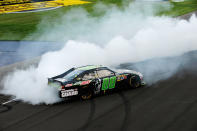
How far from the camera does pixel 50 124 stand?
855 cm

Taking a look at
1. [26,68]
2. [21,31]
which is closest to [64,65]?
[26,68]

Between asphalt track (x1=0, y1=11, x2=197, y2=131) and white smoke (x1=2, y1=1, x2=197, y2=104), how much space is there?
826 mm

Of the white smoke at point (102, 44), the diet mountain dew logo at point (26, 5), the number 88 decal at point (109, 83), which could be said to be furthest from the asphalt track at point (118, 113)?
the diet mountain dew logo at point (26, 5)

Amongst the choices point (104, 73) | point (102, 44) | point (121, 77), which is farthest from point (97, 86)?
point (102, 44)

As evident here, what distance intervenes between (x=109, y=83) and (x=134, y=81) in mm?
1269

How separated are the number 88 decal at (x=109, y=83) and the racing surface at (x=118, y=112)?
13.7 inches

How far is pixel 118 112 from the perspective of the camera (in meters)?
9.27

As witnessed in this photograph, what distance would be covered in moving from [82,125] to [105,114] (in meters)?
1.07

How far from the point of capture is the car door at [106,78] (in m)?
10.8

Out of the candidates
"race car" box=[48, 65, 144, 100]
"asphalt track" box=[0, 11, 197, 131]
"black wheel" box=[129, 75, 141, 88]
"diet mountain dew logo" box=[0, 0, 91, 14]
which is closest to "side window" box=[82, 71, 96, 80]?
"race car" box=[48, 65, 144, 100]

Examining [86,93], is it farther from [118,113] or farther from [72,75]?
[118,113]

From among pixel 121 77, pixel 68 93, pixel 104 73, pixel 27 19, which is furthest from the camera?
pixel 27 19

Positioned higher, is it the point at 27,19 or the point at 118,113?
the point at 27,19

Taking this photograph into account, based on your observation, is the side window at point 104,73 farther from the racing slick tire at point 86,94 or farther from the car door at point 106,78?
the racing slick tire at point 86,94
